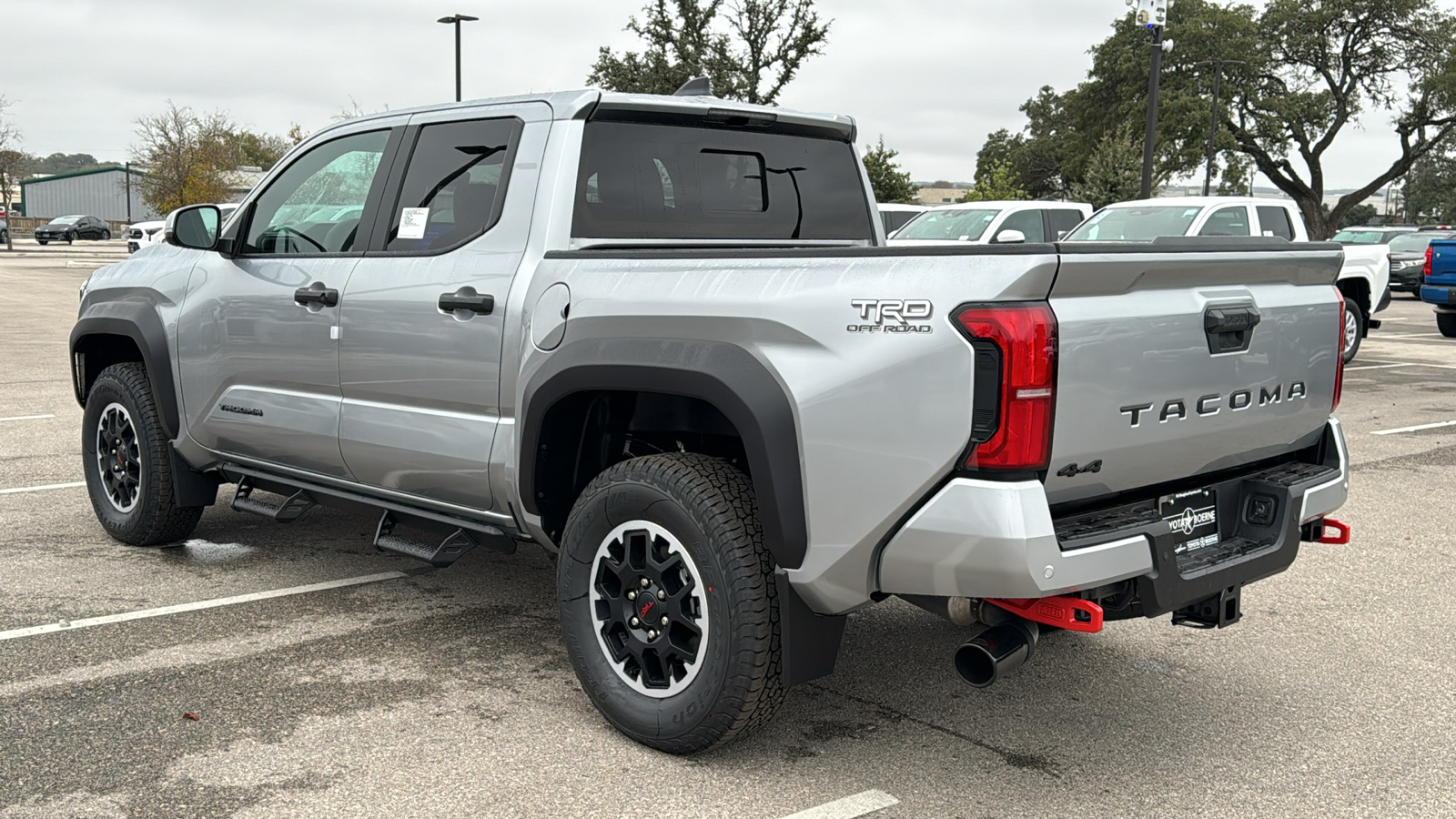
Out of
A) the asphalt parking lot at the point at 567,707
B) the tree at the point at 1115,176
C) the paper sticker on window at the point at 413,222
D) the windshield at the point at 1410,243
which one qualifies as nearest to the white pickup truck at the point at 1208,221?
the asphalt parking lot at the point at 567,707

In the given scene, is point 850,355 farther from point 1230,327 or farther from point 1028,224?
point 1028,224

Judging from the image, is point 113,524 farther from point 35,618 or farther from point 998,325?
point 998,325

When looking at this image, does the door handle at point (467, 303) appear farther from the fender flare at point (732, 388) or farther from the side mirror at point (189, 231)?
the side mirror at point (189, 231)

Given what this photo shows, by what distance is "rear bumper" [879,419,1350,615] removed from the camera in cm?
301

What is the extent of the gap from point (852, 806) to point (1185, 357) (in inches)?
57.9

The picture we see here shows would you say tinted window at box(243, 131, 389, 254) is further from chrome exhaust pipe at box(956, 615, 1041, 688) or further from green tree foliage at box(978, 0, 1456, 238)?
green tree foliage at box(978, 0, 1456, 238)

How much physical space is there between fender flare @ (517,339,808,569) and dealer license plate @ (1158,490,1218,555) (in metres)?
1.02

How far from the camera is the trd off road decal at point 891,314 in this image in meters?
3.08

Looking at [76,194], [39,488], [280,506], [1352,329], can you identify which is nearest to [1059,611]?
[280,506]

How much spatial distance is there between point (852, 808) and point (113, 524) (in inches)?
164

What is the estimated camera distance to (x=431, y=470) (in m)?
4.43

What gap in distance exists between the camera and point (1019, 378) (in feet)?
9.80

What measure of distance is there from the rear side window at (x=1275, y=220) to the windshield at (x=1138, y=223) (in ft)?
2.86

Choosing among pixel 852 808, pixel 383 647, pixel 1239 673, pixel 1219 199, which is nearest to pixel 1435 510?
pixel 1239 673
